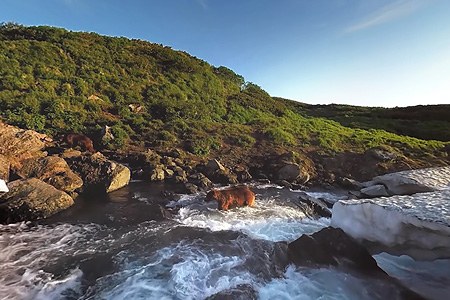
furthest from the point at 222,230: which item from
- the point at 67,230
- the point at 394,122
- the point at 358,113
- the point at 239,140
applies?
the point at 358,113

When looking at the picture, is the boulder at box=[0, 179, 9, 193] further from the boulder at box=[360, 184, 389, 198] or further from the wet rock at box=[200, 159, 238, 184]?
the boulder at box=[360, 184, 389, 198]

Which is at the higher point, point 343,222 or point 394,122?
point 394,122

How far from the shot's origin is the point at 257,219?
12.6 meters

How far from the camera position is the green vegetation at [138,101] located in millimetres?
21625

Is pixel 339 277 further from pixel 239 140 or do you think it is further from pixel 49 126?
pixel 49 126

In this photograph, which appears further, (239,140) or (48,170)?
(239,140)

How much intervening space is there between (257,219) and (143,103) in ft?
63.4

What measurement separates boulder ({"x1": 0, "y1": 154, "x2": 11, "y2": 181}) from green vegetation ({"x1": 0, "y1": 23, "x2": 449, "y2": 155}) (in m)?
5.38

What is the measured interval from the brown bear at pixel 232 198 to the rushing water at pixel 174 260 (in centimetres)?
40

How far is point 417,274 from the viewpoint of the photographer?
8.11m

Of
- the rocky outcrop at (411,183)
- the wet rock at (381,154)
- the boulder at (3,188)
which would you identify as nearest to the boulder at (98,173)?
the boulder at (3,188)

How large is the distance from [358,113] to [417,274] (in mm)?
44029

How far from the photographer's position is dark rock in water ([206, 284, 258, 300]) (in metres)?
7.61

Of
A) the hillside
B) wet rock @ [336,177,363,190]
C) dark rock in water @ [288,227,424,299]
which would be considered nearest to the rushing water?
dark rock in water @ [288,227,424,299]
